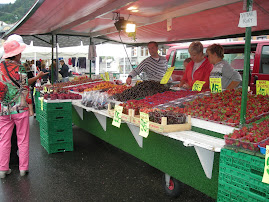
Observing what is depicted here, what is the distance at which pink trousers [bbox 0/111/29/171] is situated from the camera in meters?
3.70

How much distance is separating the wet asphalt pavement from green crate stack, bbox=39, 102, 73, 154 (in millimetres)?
171

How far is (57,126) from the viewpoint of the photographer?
15.6ft

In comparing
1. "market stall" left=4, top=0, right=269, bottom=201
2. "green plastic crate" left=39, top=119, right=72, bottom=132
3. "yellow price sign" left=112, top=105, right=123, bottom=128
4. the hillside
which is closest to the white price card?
"market stall" left=4, top=0, right=269, bottom=201

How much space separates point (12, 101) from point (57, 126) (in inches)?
47.6

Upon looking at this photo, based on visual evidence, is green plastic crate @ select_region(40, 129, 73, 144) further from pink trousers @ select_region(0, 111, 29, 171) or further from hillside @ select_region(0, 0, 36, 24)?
hillside @ select_region(0, 0, 36, 24)

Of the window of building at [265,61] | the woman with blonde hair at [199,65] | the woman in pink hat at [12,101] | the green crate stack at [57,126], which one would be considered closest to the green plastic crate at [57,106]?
the green crate stack at [57,126]

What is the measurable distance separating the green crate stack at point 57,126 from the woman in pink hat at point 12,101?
0.84 metres

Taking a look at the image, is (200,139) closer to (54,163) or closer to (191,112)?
(191,112)

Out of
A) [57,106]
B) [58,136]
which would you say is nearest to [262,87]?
[57,106]

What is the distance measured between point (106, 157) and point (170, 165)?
2028 millimetres

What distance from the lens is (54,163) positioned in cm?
438

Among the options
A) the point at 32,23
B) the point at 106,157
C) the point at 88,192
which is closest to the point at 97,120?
the point at 106,157

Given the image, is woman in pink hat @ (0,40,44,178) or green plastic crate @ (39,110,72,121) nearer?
woman in pink hat @ (0,40,44,178)

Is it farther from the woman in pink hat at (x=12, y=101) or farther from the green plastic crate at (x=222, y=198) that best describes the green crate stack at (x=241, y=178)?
the woman in pink hat at (x=12, y=101)
